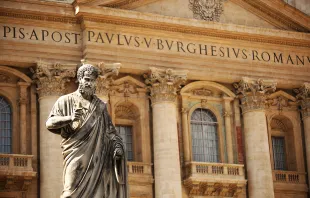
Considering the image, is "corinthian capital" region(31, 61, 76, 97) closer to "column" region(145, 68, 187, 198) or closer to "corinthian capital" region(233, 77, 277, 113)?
"column" region(145, 68, 187, 198)

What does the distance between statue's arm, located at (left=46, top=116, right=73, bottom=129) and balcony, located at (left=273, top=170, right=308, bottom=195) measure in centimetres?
2534

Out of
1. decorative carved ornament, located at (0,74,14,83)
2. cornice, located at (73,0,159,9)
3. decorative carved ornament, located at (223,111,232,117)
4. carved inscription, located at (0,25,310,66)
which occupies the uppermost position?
cornice, located at (73,0,159,9)

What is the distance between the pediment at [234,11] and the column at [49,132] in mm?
3602

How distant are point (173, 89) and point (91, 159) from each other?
75.9ft

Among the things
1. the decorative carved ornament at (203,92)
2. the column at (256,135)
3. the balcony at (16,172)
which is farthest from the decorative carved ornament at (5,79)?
the column at (256,135)

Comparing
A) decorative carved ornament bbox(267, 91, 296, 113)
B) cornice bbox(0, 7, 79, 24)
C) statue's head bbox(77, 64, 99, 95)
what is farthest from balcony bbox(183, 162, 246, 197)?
statue's head bbox(77, 64, 99, 95)

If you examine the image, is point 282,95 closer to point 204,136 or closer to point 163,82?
point 204,136

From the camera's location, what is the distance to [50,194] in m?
31.0

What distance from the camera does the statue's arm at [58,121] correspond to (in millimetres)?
11000

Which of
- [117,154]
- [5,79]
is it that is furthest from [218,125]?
[117,154]

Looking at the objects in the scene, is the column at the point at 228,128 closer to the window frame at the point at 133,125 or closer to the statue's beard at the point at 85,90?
the window frame at the point at 133,125

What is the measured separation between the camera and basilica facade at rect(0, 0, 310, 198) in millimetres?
32188

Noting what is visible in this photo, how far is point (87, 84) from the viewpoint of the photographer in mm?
11477

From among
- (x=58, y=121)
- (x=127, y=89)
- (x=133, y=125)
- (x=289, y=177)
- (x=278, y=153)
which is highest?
(x=127, y=89)
